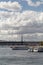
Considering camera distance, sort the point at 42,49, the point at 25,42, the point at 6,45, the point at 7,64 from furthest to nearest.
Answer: the point at 6,45 < the point at 25,42 < the point at 42,49 < the point at 7,64

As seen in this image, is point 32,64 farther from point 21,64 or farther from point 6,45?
point 6,45

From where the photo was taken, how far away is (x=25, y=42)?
177 metres

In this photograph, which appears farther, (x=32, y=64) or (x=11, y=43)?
(x=11, y=43)

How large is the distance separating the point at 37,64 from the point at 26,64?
79.0 inches

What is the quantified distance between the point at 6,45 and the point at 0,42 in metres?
20.6

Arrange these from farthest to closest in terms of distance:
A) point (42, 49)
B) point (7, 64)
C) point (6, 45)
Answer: point (6, 45) < point (42, 49) < point (7, 64)

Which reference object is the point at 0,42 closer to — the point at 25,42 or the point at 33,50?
the point at 25,42

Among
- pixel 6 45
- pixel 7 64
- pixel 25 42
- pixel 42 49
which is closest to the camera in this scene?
pixel 7 64

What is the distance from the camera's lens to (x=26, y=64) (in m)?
62.7

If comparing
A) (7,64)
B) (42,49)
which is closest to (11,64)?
(7,64)

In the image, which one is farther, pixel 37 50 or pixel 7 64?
pixel 37 50

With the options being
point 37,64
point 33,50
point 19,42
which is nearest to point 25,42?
point 19,42

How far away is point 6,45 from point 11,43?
45.5 feet

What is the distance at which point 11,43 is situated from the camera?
185250 millimetres
